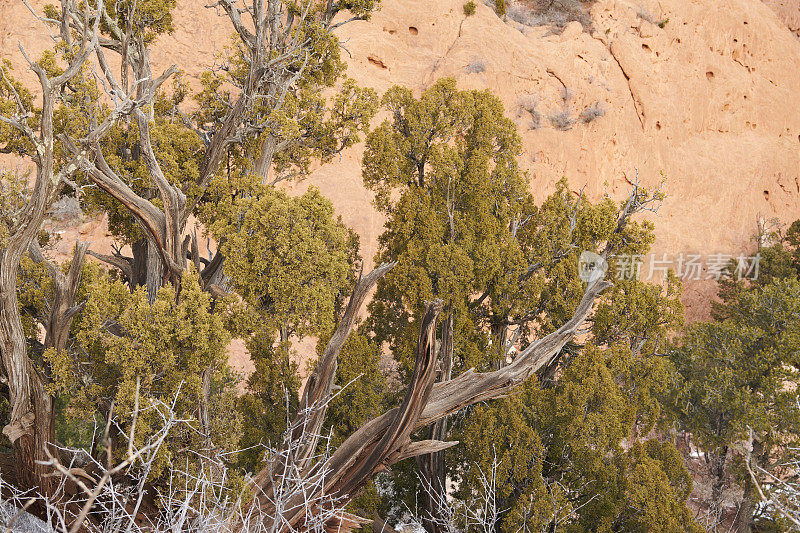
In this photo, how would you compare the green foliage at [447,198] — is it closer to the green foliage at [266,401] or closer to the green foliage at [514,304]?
the green foliage at [514,304]

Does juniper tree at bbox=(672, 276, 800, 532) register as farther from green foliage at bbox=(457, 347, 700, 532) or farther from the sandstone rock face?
the sandstone rock face

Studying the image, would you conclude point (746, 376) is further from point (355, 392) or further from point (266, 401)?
point (266, 401)

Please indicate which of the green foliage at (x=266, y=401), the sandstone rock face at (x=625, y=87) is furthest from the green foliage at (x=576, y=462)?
the sandstone rock face at (x=625, y=87)

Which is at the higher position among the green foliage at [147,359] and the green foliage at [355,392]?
the green foliage at [147,359]

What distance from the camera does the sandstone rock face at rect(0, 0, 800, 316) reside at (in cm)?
2128

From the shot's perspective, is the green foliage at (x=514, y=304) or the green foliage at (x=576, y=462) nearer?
the green foliage at (x=576, y=462)

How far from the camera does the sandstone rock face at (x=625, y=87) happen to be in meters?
21.3

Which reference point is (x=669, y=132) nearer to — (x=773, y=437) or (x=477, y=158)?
(x=773, y=437)

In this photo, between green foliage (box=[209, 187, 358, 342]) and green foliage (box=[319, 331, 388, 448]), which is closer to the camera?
green foliage (box=[209, 187, 358, 342])

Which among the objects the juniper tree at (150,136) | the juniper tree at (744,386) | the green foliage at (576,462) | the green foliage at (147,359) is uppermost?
the juniper tree at (150,136)

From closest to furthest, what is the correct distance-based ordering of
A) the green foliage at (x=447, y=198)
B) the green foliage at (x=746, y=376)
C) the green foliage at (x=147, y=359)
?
the green foliage at (x=147, y=359) < the green foliage at (x=447, y=198) < the green foliage at (x=746, y=376)

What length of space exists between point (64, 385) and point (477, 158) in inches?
247

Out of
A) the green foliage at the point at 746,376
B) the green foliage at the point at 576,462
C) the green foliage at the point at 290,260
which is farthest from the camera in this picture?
the green foliage at the point at 746,376

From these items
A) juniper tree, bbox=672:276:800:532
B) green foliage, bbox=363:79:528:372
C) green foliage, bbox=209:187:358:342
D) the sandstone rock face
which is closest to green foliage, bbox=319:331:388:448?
green foliage, bbox=363:79:528:372
